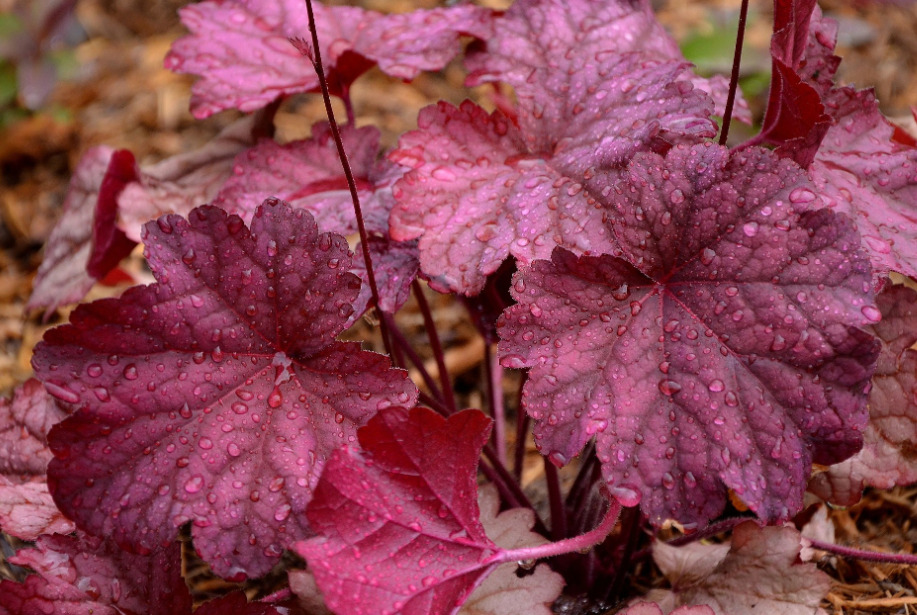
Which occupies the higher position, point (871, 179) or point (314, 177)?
point (871, 179)

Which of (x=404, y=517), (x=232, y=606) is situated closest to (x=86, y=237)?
(x=232, y=606)

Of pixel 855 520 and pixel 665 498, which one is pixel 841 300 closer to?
pixel 665 498

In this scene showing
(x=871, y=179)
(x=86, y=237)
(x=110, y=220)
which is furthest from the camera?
(x=86, y=237)

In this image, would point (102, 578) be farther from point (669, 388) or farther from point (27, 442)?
point (669, 388)

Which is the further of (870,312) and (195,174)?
(195,174)

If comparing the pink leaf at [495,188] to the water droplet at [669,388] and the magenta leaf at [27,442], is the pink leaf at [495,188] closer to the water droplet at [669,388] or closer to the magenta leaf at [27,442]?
the water droplet at [669,388]

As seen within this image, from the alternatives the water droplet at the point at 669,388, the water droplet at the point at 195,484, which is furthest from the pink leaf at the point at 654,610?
the water droplet at the point at 195,484

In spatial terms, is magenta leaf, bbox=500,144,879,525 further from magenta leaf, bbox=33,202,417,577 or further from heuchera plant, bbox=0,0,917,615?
magenta leaf, bbox=33,202,417,577
